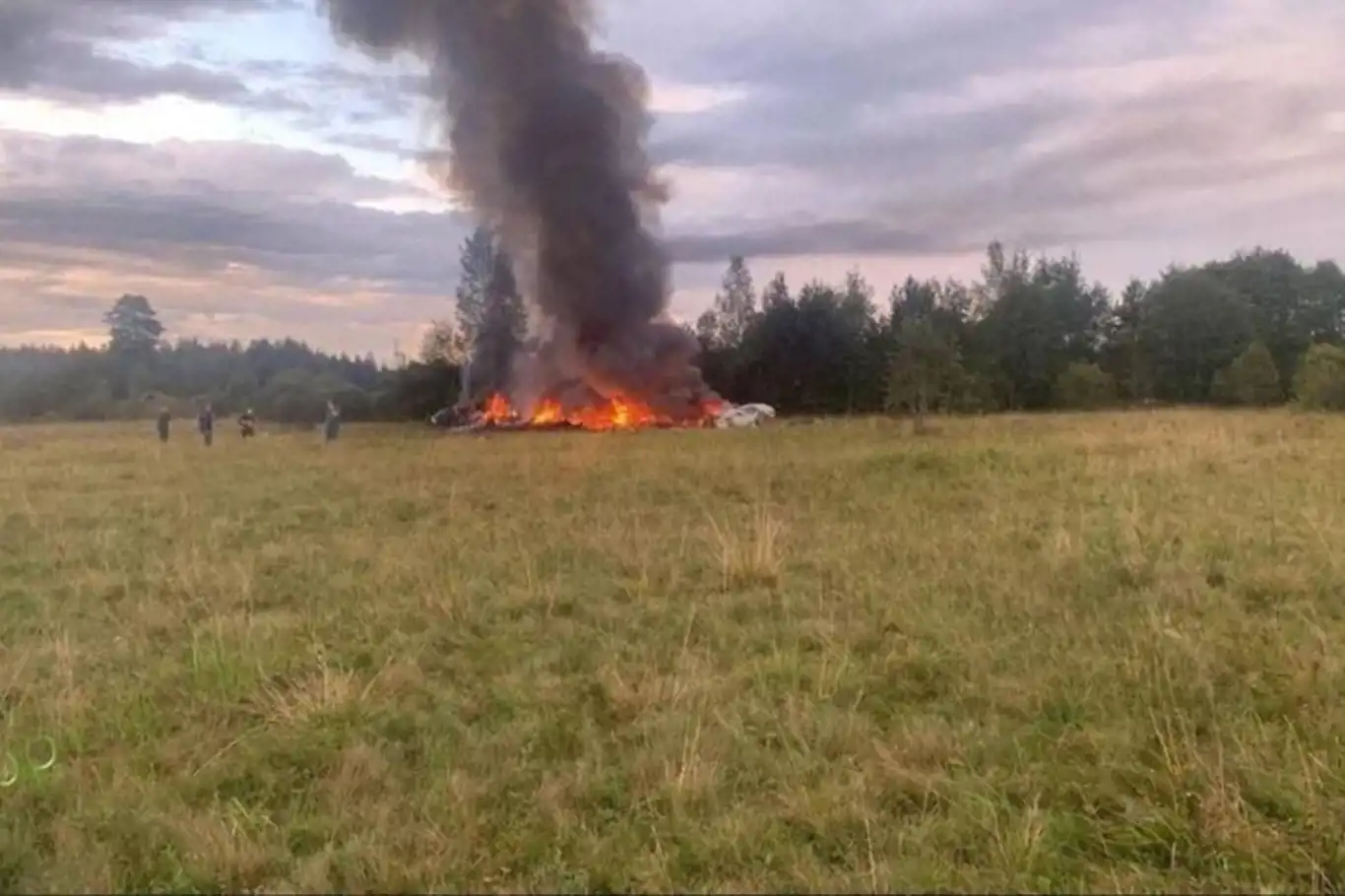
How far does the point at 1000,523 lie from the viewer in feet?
39.1

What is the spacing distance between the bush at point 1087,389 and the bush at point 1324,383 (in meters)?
16.7

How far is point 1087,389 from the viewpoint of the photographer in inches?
2404

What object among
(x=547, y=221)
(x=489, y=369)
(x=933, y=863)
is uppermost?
(x=547, y=221)

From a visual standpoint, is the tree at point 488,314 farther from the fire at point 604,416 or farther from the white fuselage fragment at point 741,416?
the white fuselage fragment at point 741,416

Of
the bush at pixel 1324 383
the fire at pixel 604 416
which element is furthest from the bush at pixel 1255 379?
the fire at pixel 604 416

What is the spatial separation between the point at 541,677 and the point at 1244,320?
73.3m

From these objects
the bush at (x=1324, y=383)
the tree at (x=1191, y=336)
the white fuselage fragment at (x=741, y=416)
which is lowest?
the white fuselage fragment at (x=741, y=416)

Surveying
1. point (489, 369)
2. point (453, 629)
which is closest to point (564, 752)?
point (453, 629)

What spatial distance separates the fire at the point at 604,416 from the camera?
46.9 m

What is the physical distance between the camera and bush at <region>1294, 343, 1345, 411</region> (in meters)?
40.8

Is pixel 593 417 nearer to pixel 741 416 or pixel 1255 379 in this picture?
pixel 741 416

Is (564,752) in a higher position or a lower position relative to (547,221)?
lower

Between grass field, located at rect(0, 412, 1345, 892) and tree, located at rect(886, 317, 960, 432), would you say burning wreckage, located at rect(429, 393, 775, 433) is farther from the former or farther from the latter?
grass field, located at rect(0, 412, 1345, 892)

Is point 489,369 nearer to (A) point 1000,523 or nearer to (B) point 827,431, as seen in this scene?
(B) point 827,431
